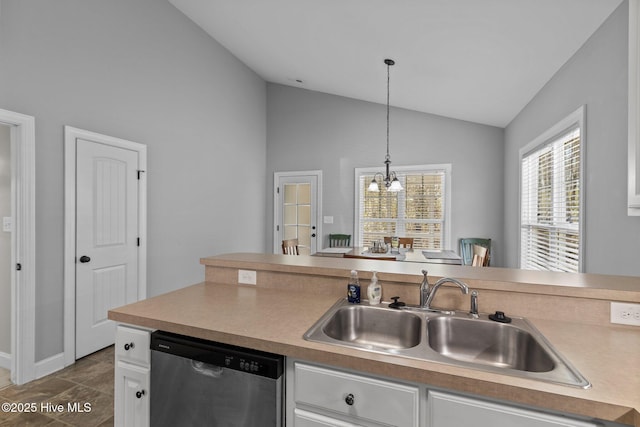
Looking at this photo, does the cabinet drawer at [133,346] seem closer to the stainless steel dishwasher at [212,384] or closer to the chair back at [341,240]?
the stainless steel dishwasher at [212,384]

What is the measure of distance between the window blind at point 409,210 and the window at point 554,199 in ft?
4.37

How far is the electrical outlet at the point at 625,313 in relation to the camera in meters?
1.23

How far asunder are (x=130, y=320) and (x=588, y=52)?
130 inches

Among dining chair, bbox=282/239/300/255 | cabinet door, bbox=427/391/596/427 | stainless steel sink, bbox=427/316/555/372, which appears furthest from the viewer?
dining chair, bbox=282/239/300/255

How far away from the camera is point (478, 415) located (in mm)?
859

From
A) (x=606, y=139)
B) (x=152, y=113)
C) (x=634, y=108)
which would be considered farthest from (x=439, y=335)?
(x=152, y=113)

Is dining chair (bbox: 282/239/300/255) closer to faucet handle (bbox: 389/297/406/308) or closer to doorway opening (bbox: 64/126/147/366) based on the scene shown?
doorway opening (bbox: 64/126/147/366)

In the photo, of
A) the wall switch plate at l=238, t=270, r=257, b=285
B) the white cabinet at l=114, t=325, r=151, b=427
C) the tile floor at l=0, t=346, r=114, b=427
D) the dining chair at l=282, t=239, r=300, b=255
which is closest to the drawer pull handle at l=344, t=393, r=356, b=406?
the white cabinet at l=114, t=325, r=151, b=427

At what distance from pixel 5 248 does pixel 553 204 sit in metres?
4.85

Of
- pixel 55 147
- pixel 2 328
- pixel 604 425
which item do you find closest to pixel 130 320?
pixel 604 425

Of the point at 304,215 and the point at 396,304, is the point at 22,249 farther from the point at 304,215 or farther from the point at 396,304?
the point at 304,215

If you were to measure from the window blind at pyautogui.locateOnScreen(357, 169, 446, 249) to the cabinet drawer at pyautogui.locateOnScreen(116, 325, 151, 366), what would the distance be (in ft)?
14.2

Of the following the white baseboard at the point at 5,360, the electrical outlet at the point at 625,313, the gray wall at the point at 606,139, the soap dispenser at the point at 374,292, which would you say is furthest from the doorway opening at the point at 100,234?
the gray wall at the point at 606,139

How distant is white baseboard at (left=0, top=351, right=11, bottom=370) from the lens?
2527 mm
